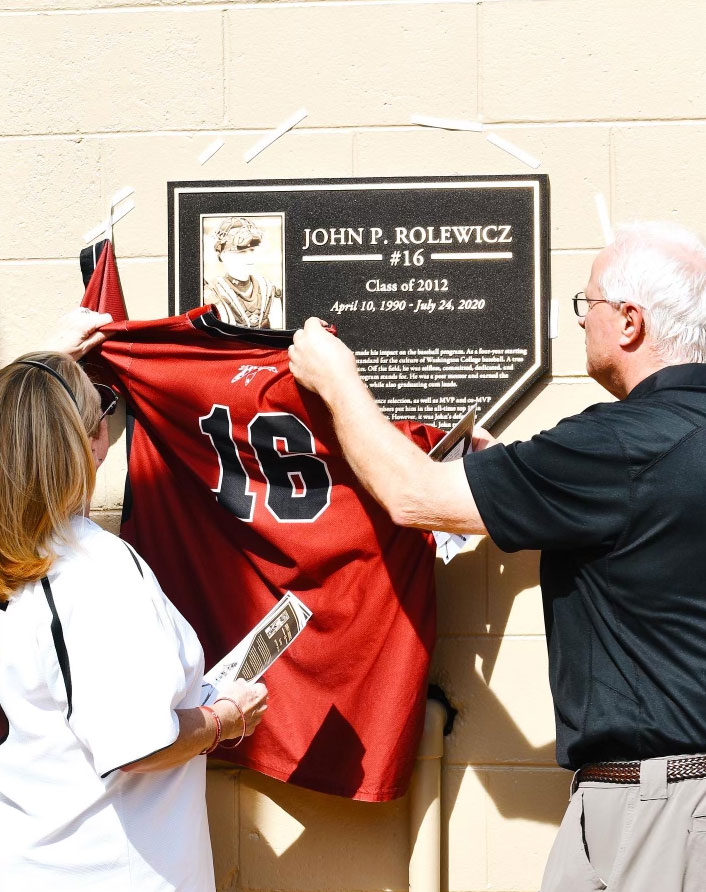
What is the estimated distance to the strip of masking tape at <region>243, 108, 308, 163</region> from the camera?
109 inches

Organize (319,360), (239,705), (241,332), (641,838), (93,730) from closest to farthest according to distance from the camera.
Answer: (93,730)
(641,838)
(239,705)
(319,360)
(241,332)

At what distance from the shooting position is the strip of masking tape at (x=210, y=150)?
110 inches

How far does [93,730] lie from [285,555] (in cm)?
91

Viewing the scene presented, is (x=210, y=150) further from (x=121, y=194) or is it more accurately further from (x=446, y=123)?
(x=446, y=123)

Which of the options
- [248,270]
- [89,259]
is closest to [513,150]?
[248,270]

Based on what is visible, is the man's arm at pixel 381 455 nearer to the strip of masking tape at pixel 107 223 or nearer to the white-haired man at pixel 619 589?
the white-haired man at pixel 619 589

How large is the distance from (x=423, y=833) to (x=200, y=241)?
1.76 metres

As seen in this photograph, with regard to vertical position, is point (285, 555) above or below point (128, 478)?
below

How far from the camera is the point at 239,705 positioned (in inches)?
76.4

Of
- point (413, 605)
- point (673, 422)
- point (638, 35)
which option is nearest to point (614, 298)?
point (673, 422)

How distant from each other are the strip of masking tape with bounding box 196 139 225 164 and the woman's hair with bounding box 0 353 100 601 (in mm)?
1262

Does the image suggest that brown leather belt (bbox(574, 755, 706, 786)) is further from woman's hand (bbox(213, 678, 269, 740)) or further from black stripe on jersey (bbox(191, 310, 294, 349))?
black stripe on jersey (bbox(191, 310, 294, 349))
